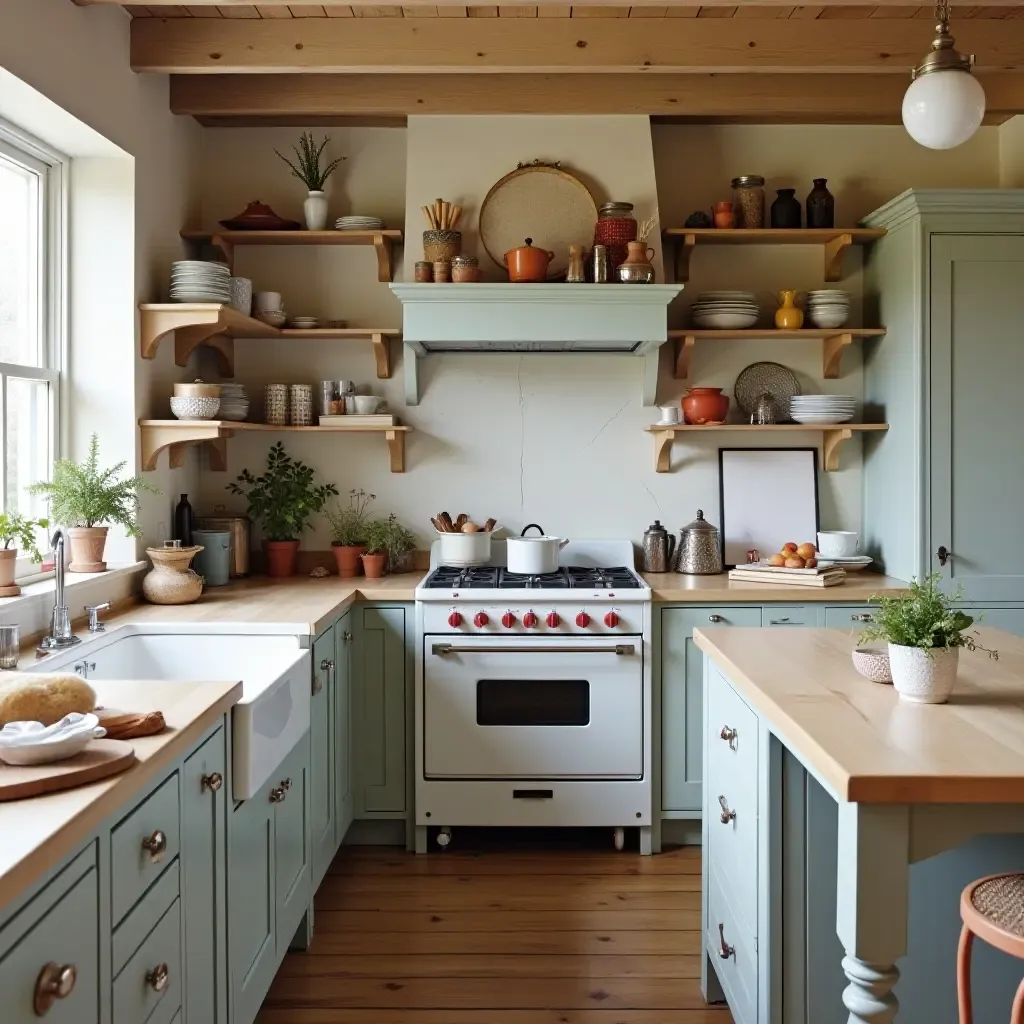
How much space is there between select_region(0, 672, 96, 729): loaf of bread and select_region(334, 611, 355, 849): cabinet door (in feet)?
5.08

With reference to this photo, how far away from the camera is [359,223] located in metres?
3.79

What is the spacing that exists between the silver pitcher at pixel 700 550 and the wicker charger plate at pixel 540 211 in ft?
3.63

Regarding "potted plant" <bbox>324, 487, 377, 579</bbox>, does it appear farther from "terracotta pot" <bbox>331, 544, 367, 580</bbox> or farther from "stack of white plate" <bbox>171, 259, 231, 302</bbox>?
"stack of white plate" <bbox>171, 259, 231, 302</bbox>

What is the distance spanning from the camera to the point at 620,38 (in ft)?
10.8

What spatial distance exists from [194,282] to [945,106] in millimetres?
A: 2362

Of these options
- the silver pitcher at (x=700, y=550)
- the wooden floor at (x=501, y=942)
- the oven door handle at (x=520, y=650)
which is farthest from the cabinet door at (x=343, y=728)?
the silver pitcher at (x=700, y=550)

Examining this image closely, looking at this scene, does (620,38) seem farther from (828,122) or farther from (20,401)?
(20,401)

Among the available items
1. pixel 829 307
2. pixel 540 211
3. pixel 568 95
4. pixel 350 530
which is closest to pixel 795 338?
pixel 829 307

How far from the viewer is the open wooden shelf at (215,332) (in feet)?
10.7

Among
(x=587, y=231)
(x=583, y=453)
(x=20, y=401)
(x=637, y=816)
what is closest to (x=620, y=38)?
(x=587, y=231)

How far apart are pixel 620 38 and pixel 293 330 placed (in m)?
1.56

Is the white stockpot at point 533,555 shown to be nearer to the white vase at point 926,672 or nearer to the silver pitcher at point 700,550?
the silver pitcher at point 700,550

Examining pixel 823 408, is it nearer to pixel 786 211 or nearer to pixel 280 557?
pixel 786 211

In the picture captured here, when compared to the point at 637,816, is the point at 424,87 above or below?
above
